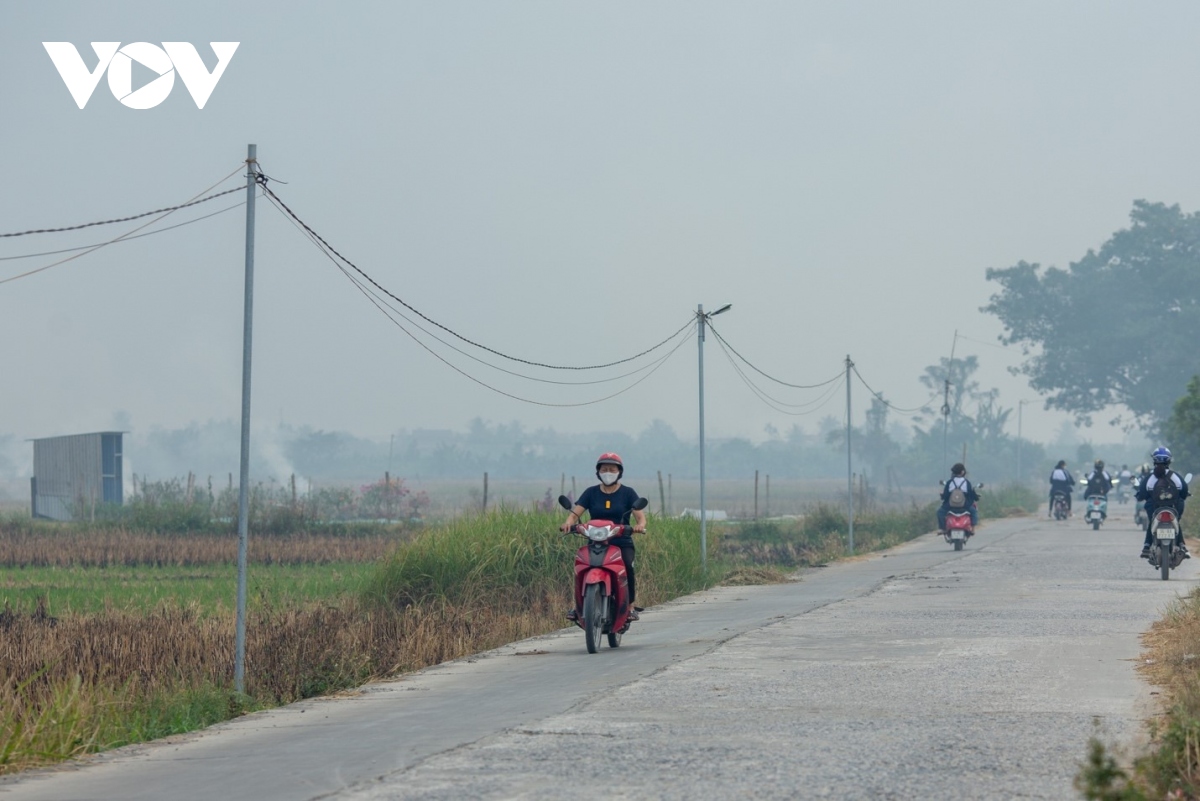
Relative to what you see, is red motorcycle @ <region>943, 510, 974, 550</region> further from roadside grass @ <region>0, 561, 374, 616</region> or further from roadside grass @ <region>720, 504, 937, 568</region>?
roadside grass @ <region>0, 561, 374, 616</region>

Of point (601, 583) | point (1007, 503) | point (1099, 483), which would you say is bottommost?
point (601, 583)

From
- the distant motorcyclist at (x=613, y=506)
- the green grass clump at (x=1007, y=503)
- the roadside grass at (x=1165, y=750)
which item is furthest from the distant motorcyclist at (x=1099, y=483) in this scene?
the distant motorcyclist at (x=613, y=506)

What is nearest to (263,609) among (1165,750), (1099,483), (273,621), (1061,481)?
(273,621)

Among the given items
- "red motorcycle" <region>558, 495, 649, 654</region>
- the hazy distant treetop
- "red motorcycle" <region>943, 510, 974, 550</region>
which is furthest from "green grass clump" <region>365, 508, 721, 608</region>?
the hazy distant treetop

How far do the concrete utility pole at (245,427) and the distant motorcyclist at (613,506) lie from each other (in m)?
3.42

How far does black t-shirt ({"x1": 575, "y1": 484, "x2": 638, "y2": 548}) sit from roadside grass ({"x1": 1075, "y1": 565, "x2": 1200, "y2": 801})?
16.0ft

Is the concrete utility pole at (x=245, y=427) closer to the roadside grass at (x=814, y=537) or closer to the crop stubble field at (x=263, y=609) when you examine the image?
the crop stubble field at (x=263, y=609)

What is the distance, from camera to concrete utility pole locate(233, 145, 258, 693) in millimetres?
12750

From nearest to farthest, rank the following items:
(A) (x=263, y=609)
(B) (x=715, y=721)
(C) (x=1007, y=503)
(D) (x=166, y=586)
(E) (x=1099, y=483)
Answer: (B) (x=715, y=721) → (A) (x=263, y=609) → (D) (x=166, y=586) → (E) (x=1099, y=483) → (C) (x=1007, y=503)

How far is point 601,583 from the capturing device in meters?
15.0

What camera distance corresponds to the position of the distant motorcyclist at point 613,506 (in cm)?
1529

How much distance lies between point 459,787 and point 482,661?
6.71 m

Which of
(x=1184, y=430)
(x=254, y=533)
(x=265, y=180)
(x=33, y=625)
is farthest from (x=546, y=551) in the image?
(x=1184, y=430)

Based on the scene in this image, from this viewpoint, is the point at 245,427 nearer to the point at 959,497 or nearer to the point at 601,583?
the point at 601,583
